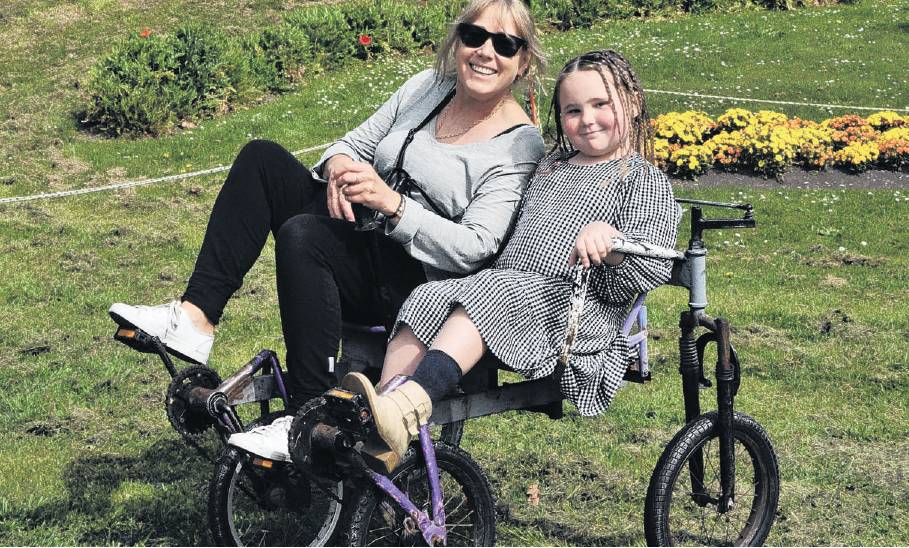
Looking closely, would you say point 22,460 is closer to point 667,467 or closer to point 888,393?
point 667,467

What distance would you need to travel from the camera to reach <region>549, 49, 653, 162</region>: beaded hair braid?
11.5 feet

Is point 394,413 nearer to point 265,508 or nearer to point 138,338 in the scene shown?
point 265,508

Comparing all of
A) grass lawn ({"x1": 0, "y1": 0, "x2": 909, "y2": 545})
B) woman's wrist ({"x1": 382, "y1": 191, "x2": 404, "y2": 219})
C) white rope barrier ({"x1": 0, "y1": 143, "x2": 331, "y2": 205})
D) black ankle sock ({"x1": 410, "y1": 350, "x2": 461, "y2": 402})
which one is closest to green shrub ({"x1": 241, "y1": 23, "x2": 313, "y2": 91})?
grass lawn ({"x1": 0, "y1": 0, "x2": 909, "y2": 545})

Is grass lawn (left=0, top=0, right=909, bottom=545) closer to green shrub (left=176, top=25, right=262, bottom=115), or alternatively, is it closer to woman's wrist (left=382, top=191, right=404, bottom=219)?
green shrub (left=176, top=25, right=262, bottom=115)

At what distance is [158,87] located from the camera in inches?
408

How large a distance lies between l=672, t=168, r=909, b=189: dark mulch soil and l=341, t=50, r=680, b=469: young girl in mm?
6030

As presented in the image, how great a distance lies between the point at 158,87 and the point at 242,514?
7.16 m

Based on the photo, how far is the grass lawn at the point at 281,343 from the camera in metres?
4.08

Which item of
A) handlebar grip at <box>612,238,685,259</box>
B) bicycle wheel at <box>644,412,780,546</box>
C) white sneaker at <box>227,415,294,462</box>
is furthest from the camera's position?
bicycle wheel at <box>644,412,780,546</box>

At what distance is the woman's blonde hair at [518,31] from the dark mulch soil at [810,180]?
5.79 meters

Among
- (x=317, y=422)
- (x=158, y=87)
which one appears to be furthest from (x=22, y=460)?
(x=158, y=87)

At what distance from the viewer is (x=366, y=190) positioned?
3297 mm

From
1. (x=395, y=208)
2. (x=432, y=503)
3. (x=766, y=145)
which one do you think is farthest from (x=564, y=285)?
(x=766, y=145)

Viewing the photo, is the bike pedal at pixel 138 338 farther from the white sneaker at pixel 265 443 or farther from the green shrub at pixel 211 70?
the green shrub at pixel 211 70
